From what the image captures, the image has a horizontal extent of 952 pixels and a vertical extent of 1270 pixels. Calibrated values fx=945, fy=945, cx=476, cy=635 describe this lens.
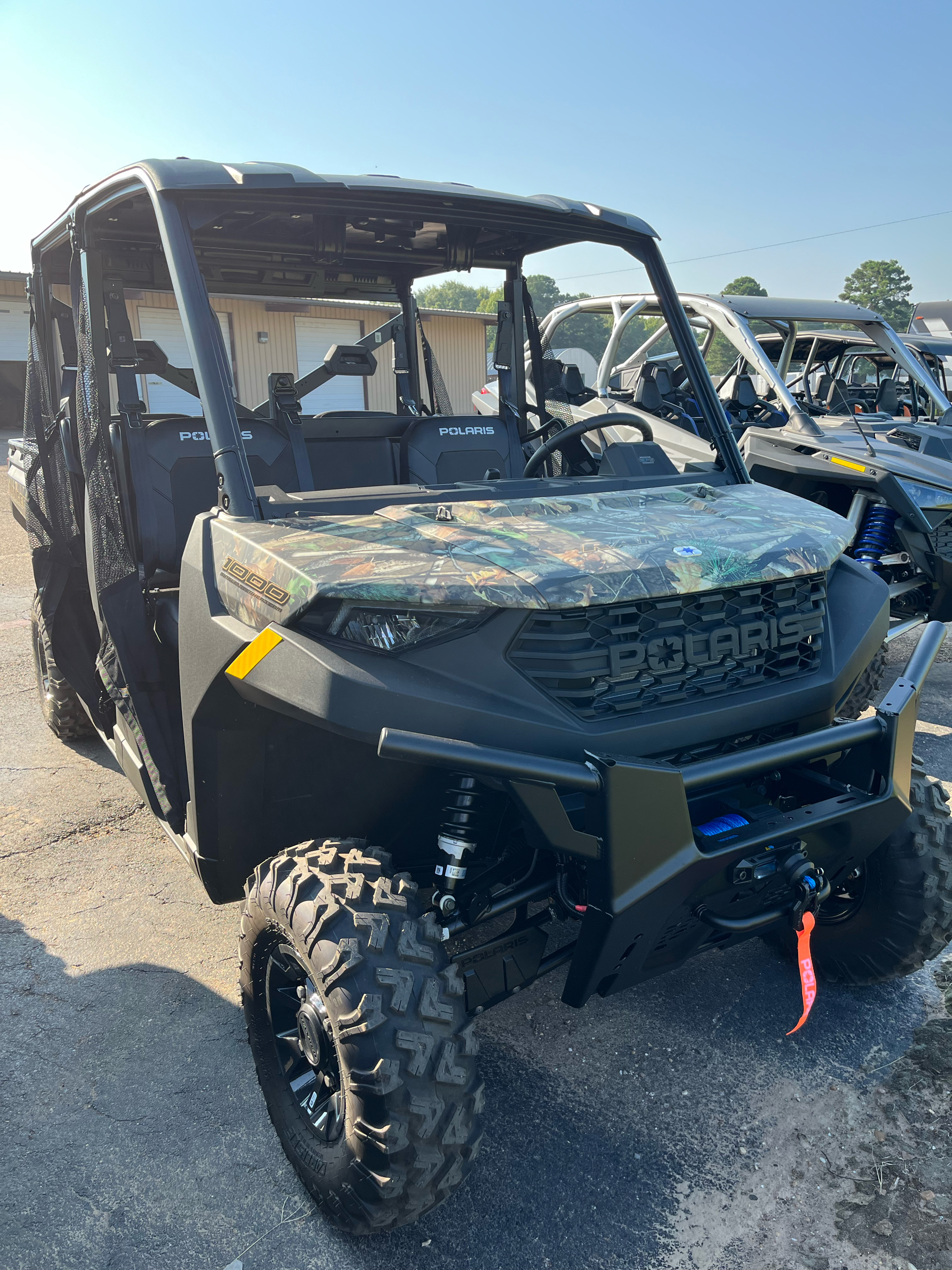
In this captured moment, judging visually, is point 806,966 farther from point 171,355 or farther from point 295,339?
point 295,339

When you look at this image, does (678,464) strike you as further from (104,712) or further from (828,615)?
(104,712)

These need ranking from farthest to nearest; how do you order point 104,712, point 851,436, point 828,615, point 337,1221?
point 851,436 < point 104,712 < point 828,615 < point 337,1221

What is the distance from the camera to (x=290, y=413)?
329 centimetres

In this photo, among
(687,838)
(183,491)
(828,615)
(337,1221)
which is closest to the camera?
(687,838)

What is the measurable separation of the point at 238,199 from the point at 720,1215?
2.72 m

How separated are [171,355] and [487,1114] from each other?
2.77 metres

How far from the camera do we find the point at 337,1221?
6.59ft

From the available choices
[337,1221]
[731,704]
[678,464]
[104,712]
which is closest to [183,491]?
[104,712]

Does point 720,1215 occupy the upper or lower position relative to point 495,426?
lower

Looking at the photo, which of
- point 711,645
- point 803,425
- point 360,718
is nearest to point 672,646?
point 711,645

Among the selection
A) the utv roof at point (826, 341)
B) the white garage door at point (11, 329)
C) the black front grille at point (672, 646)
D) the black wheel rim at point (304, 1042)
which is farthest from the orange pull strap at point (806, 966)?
the white garage door at point (11, 329)

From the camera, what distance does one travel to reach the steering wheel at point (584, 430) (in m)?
3.01

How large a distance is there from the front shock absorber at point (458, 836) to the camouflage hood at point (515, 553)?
447mm

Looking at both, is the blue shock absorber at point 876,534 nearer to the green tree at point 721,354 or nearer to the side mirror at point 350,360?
the green tree at point 721,354
